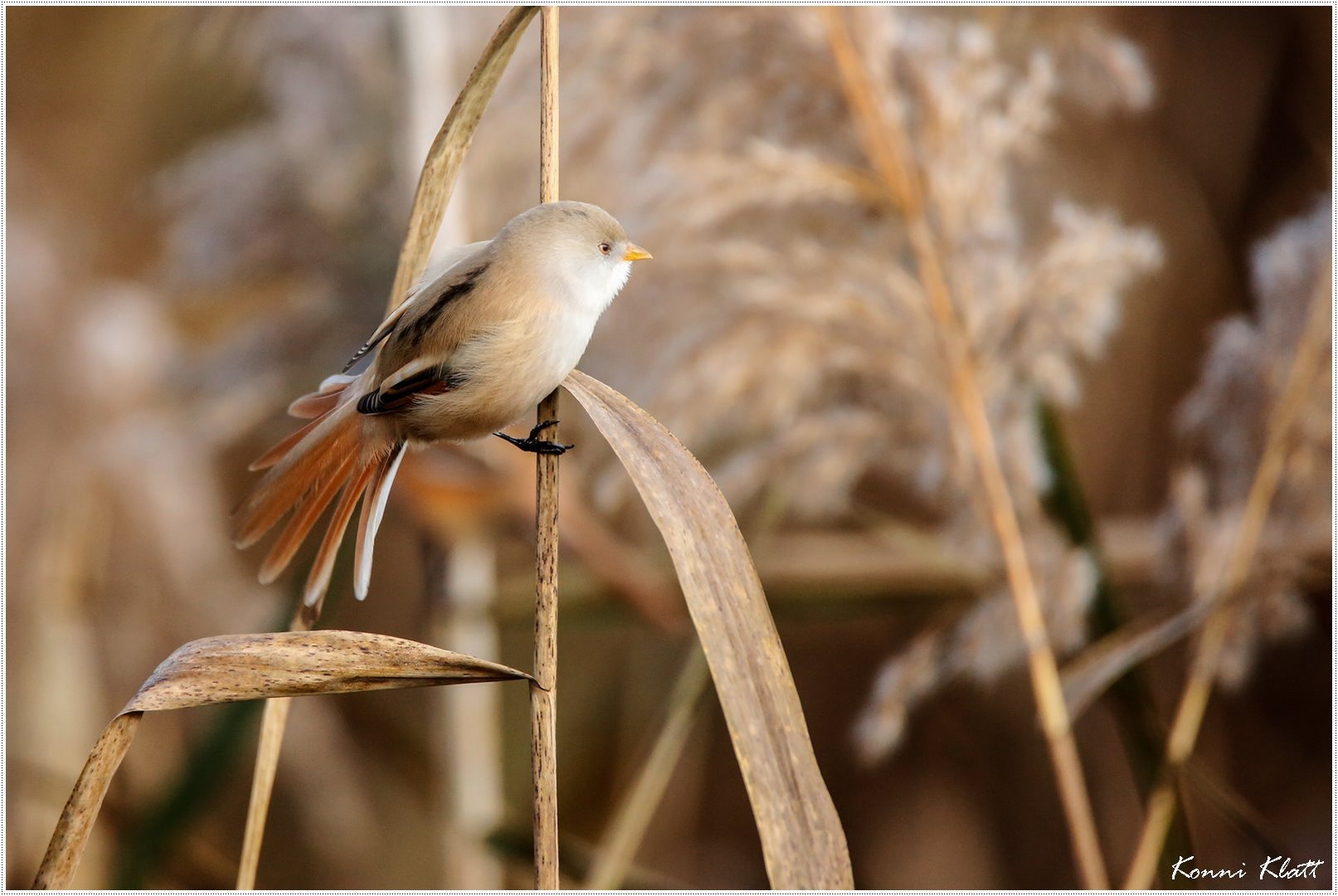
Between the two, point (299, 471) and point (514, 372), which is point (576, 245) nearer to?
point (514, 372)

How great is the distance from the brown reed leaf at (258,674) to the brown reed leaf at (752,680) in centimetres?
14

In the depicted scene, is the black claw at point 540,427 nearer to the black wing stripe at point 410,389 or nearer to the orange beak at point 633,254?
the black wing stripe at point 410,389

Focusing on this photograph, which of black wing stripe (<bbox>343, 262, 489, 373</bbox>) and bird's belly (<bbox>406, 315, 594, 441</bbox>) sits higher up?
black wing stripe (<bbox>343, 262, 489, 373</bbox>)

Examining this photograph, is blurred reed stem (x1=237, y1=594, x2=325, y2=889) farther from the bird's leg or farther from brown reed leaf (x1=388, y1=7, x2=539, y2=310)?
brown reed leaf (x1=388, y1=7, x2=539, y2=310)

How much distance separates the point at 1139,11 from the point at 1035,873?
1.73 meters

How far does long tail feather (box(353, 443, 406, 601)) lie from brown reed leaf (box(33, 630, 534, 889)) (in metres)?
0.16

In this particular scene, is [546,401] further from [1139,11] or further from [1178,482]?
[1139,11]

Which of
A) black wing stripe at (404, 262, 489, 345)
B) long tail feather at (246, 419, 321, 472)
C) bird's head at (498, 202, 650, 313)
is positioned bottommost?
long tail feather at (246, 419, 321, 472)

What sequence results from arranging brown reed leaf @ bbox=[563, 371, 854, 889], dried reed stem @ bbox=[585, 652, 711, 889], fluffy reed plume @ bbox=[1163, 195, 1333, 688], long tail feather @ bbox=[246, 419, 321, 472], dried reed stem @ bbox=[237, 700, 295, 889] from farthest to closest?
fluffy reed plume @ bbox=[1163, 195, 1333, 688] → dried reed stem @ bbox=[585, 652, 711, 889] → long tail feather @ bbox=[246, 419, 321, 472] → dried reed stem @ bbox=[237, 700, 295, 889] → brown reed leaf @ bbox=[563, 371, 854, 889]

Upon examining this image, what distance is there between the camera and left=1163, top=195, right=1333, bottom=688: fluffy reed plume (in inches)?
50.3

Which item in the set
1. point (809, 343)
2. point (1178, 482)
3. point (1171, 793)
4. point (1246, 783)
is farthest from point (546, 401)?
point (1246, 783)

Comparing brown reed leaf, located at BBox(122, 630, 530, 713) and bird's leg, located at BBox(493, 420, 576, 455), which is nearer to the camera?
brown reed leaf, located at BBox(122, 630, 530, 713)

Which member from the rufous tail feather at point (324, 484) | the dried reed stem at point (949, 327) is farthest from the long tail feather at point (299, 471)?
the dried reed stem at point (949, 327)

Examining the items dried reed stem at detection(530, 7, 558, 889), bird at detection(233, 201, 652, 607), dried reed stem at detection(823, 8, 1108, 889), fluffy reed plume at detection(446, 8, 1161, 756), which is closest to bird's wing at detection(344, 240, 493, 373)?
Result: bird at detection(233, 201, 652, 607)
